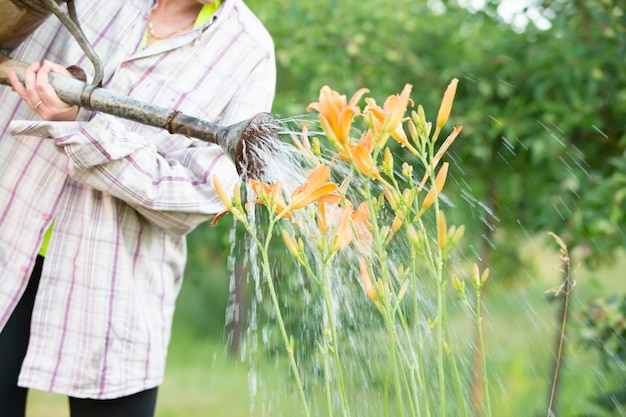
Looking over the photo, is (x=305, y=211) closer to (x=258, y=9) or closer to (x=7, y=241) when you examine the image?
(x=7, y=241)

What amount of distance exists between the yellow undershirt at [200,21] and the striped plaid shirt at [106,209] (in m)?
0.01

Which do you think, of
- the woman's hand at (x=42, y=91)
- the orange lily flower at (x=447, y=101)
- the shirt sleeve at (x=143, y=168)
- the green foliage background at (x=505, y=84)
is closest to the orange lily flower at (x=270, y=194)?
the orange lily flower at (x=447, y=101)

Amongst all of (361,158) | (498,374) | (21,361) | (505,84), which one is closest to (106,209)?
(21,361)

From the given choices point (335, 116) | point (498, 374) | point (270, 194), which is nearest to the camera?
point (335, 116)

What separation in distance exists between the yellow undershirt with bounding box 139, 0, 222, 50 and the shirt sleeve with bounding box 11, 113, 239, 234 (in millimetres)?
179

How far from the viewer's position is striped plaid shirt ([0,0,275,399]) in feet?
5.43

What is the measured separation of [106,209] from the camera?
5.43ft

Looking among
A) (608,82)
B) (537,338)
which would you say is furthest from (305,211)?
(537,338)

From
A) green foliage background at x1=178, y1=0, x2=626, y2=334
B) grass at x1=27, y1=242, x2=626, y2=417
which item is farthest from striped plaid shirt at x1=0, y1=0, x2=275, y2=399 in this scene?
green foliage background at x1=178, y1=0, x2=626, y2=334

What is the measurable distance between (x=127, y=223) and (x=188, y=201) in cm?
19

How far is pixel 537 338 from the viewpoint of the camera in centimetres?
416

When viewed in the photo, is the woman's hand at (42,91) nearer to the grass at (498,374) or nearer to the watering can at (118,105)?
the watering can at (118,105)

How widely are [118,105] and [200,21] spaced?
37 centimetres

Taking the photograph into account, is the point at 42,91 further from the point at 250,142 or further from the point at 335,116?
the point at 335,116
